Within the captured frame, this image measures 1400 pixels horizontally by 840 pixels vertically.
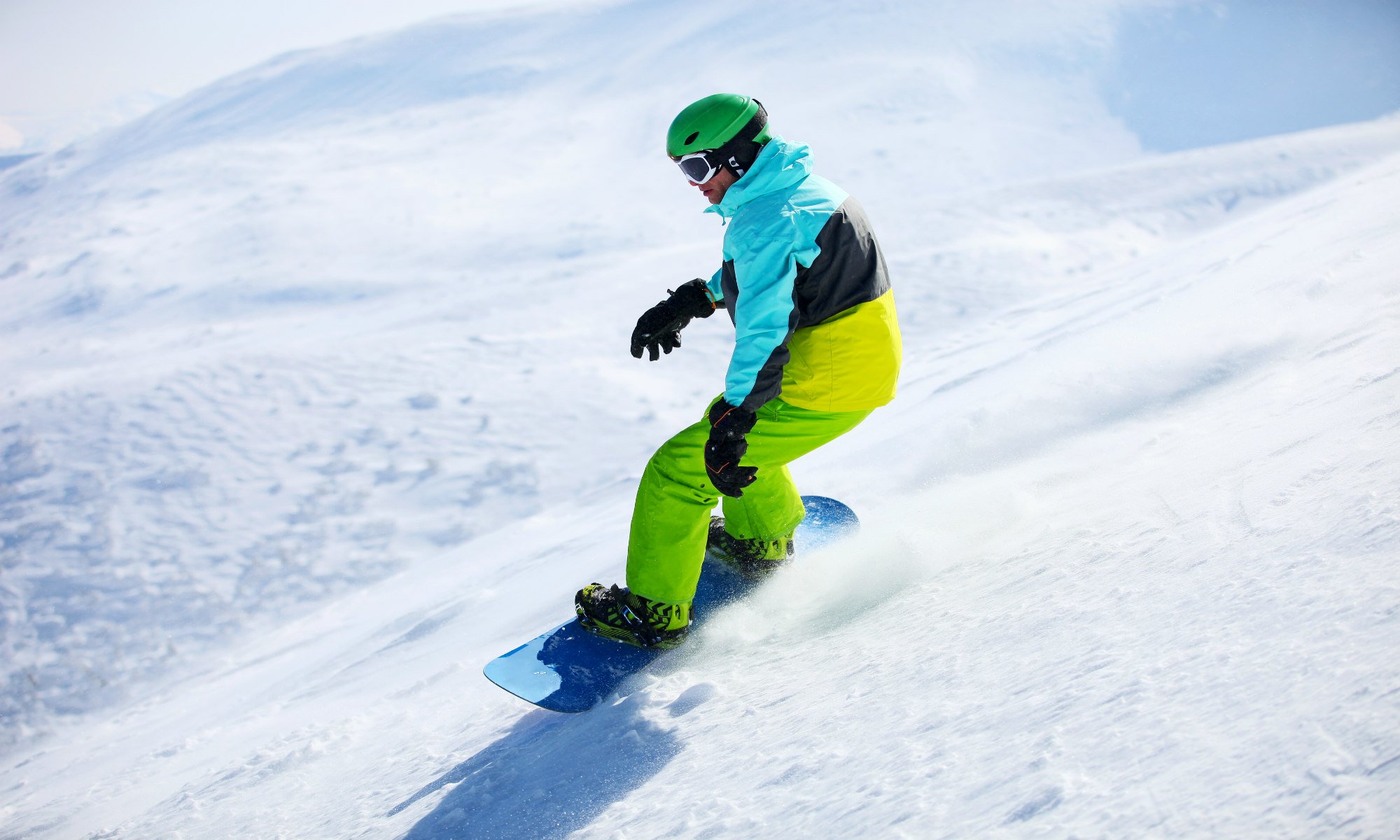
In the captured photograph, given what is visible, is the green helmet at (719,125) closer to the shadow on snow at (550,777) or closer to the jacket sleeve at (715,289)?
the jacket sleeve at (715,289)

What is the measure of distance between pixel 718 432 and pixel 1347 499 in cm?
149

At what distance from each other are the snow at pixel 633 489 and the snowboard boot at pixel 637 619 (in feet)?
0.38

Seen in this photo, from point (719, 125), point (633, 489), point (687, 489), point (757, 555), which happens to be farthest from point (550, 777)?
point (633, 489)

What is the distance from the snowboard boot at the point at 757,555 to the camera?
121 inches

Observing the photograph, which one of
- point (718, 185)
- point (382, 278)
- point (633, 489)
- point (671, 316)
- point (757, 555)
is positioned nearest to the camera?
point (718, 185)

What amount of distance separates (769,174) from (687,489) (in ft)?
3.12

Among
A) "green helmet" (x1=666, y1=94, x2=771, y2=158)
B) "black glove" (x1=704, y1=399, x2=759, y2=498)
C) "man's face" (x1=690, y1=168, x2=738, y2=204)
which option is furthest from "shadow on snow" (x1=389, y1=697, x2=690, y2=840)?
"green helmet" (x1=666, y1=94, x2=771, y2=158)

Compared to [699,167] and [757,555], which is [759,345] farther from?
[757,555]

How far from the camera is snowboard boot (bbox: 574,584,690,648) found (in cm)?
268

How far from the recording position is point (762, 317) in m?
2.24

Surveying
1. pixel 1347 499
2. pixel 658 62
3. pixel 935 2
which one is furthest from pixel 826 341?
pixel 935 2

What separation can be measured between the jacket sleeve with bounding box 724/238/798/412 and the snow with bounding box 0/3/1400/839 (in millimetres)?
775

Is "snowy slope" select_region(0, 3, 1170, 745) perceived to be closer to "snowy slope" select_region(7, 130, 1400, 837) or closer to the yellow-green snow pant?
"snowy slope" select_region(7, 130, 1400, 837)

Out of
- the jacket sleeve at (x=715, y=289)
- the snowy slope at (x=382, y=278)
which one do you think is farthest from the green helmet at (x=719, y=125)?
the snowy slope at (x=382, y=278)
